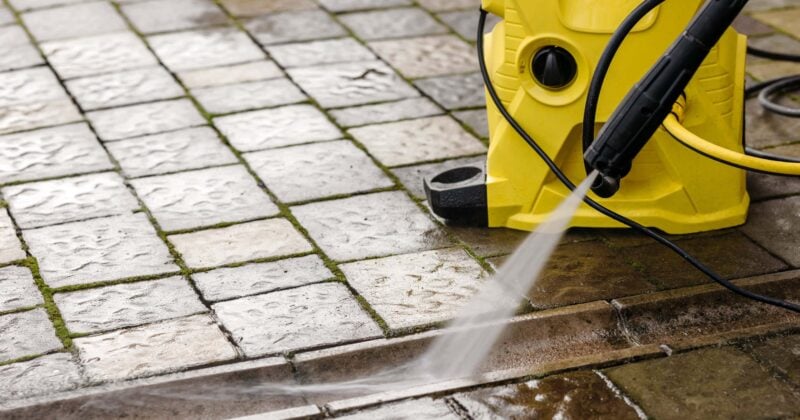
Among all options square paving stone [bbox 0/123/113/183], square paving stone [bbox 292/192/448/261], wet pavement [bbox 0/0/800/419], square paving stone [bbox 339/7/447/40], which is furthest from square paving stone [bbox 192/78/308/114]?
square paving stone [bbox 292/192/448/261]

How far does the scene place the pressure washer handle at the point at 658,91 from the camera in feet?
9.41

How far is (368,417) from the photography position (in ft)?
9.87

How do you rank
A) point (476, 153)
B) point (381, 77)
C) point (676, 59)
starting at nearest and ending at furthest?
point (676, 59)
point (476, 153)
point (381, 77)

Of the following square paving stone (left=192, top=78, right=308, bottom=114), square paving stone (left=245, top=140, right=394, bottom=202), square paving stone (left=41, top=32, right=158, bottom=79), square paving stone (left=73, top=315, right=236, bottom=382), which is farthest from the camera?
square paving stone (left=41, top=32, right=158, bottom=79)

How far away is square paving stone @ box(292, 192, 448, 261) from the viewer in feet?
12.5

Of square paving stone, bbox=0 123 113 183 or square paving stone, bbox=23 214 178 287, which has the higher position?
square paving stone, bbox=23 214 178 287

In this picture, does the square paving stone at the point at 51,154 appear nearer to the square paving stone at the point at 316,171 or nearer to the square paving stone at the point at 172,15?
the square paving stone at the point at 316,171

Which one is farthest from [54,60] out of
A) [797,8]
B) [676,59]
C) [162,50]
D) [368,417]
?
[797,8]

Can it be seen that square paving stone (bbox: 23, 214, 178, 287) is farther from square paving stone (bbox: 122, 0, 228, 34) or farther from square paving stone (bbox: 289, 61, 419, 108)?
square paving stone (bbox: 122, 0, 228, 34)

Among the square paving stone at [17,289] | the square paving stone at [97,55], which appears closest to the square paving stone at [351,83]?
the square paving stone at [97,55]

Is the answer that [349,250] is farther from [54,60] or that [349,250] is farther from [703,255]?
[54,60]

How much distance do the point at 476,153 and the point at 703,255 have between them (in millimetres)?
1126

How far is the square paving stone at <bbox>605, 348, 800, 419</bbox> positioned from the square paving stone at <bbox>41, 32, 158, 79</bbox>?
307cm

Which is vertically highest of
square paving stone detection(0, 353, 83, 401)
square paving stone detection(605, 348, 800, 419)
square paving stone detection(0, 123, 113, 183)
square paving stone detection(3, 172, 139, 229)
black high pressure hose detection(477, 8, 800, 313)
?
black high pressure hose detection(477, 8, 800, 313)
